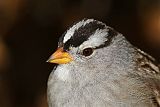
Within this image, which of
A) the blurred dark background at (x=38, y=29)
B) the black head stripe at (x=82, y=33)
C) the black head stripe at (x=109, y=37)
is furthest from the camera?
the blurred dark background at (x=38, y=29)

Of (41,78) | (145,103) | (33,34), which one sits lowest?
(145,103)

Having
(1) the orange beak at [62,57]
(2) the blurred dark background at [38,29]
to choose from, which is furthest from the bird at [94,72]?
(2) the blurred dark background at [38,29]

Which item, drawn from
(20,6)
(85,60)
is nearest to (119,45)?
(85,60)

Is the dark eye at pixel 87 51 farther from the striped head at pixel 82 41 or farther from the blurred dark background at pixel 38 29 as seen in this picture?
the blurred dark background at pixel 38 29

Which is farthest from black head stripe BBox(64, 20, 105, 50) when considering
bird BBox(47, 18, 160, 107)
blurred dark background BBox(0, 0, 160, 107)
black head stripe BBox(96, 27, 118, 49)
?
blurred dark background BBox(0, 0, 160, 107)

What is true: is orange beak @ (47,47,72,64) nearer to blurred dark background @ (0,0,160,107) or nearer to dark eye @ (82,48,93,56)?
dark eye @ (82,48,93,56)

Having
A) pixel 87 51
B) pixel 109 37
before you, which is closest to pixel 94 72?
pixel 87 51

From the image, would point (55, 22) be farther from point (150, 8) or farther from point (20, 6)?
point (150, 8)
